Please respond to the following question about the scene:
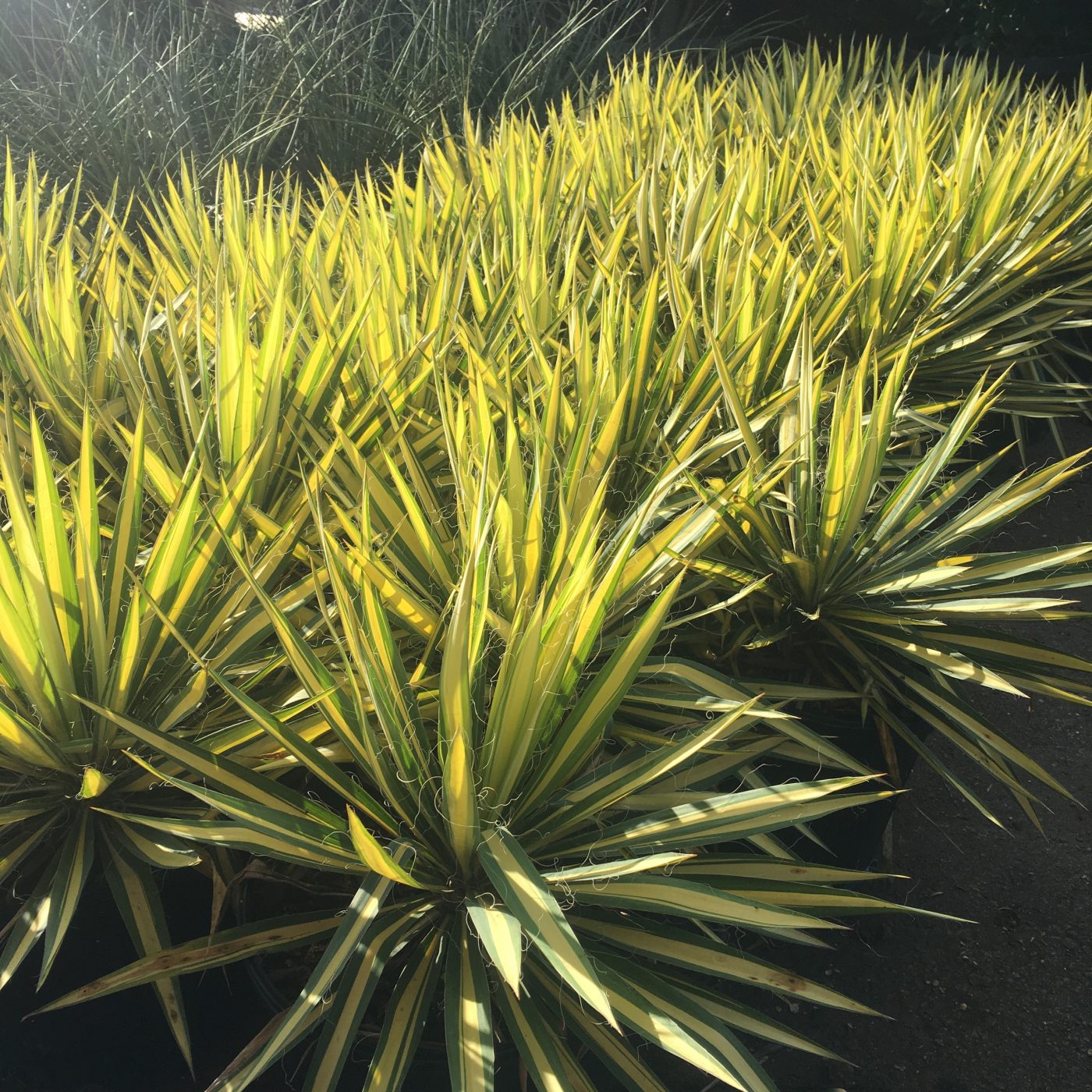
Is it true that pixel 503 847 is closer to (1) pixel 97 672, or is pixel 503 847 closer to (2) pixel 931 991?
(1) pixel 97 672

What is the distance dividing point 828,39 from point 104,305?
605 cm

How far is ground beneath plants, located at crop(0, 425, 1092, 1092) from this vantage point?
3.47 feet

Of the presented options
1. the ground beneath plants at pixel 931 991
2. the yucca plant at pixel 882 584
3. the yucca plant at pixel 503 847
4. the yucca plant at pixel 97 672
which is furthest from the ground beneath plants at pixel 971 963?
the yucca plant at pixel 97 672

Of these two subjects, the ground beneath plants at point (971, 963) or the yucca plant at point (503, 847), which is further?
the ground beneath plants at point (971, 963)

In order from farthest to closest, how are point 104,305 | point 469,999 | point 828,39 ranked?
point 828,39 → point 104,305 → point 469,999

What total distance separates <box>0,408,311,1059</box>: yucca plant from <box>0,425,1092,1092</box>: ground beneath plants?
0.13 meters

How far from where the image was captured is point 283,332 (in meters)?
1.37

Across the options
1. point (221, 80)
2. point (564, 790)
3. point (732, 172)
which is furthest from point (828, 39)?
point (564, 790)

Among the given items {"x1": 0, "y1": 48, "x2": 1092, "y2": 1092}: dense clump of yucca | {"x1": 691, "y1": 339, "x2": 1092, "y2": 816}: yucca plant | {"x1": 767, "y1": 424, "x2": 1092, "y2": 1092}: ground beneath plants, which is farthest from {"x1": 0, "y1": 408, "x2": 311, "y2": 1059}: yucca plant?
{"x1": 767, "y1": 424, "x2": 1092, "y2": 1092}: ground beneath plants

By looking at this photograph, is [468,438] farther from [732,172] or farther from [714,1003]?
[732,172]

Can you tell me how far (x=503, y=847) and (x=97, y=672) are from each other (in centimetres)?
43

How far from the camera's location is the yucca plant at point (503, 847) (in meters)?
0.80

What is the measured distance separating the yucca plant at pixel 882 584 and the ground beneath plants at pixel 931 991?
13.5 inches

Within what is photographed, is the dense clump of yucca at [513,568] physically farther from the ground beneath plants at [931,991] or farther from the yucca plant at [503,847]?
the ground beneath plants at [931,991]
